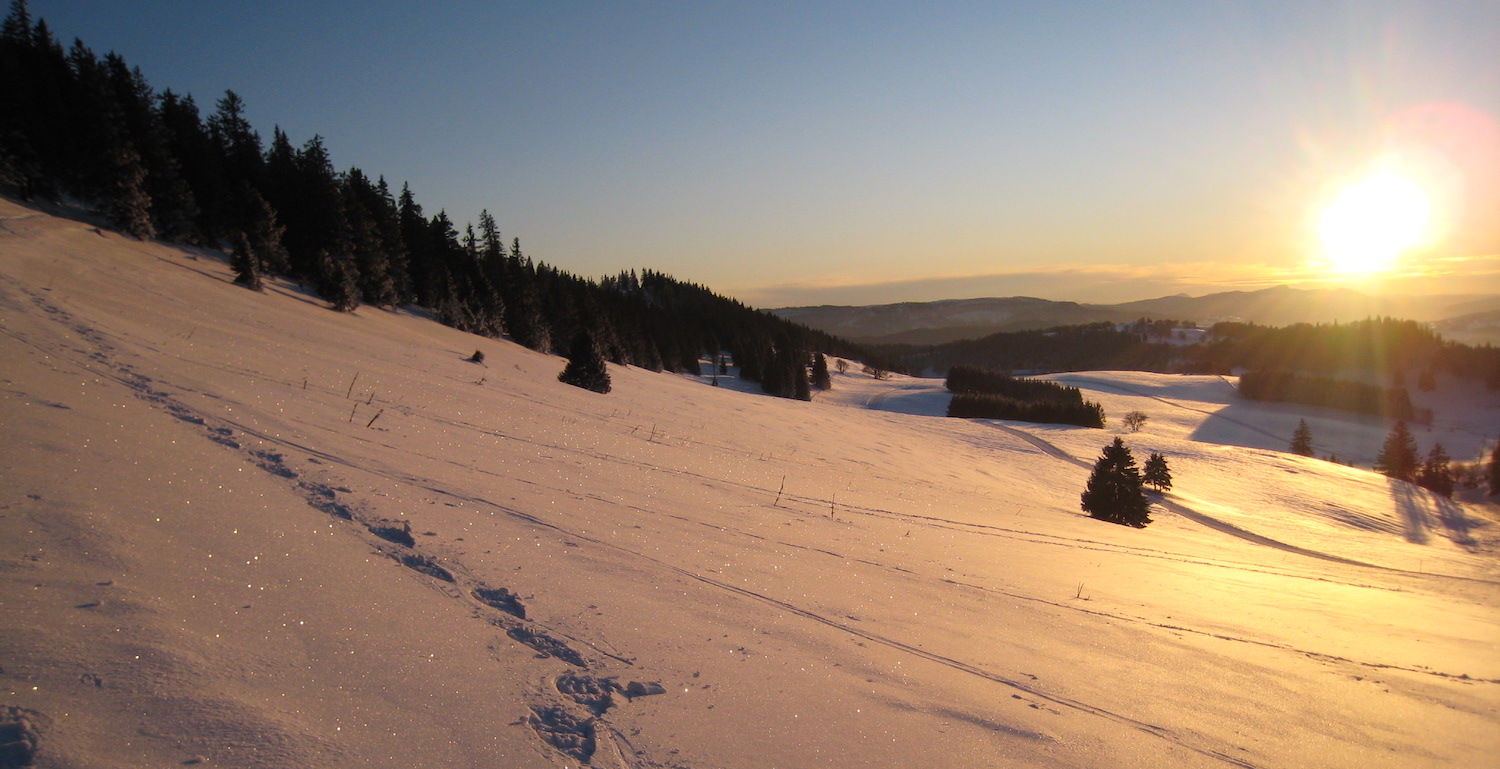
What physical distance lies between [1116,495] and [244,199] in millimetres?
46511

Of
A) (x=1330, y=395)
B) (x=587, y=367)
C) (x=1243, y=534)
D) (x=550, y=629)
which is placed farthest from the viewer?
(x=1330, y=395)

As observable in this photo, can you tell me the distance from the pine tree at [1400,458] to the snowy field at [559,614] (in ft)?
200

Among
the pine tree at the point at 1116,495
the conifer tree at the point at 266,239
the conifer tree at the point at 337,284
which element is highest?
the conifer tree at the point at 266,239

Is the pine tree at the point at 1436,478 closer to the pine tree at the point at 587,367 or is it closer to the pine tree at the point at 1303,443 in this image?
the pine tree at the point at 1303,443

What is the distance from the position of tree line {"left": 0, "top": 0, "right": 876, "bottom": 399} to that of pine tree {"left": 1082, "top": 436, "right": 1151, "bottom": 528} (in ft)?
58.3

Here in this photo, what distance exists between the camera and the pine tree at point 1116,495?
1873 centimetres

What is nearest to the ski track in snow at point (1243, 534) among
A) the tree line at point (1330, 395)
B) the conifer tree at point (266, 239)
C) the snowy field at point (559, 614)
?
the snowy field at point (559, 614)

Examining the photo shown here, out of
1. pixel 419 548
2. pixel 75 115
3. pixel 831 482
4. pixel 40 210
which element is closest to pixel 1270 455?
pixel 831 482

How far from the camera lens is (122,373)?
23.1 feet

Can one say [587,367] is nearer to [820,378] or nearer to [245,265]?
[245,265]

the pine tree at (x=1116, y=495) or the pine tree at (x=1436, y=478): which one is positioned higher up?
the pine tree at (x=1116, y=495)

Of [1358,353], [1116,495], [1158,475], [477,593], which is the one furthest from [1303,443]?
[1358,353]

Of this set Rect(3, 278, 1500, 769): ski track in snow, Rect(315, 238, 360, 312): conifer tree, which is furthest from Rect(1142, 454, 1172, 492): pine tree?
Rect(315, 238, 360, 312): conifer tree

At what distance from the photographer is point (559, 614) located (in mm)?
3693
